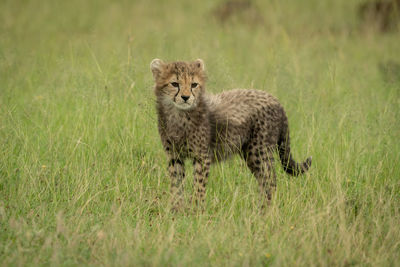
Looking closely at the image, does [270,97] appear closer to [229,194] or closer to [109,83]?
[229,194]

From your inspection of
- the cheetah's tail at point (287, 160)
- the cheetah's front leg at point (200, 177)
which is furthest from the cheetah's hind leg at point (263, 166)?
the cheetah's front leg at point (200, 177)

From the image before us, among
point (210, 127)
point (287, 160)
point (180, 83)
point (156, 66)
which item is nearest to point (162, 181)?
point (210, 127)

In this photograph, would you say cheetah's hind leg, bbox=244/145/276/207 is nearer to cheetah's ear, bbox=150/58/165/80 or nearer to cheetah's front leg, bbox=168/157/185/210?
cheetah's front leg, bbox=168/157/185/210

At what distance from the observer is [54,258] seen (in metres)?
2.83

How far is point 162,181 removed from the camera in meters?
4.41

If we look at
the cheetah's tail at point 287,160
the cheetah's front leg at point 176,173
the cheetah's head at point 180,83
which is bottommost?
the cheetah's front leg at point 176,173

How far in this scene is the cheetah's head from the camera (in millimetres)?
4109

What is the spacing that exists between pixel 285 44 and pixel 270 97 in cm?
373

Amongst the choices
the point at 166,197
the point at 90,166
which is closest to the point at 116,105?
the point at 90,166

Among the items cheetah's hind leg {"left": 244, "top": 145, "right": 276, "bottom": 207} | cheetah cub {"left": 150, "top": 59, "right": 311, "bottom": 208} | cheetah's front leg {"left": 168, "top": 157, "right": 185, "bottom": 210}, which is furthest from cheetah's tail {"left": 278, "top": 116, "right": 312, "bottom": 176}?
cheetah's front leg {"left": 168, "top": 157, "right": 185, "bottom": 210}

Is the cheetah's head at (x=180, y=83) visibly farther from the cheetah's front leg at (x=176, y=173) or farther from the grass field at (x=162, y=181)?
the cheetah's front leg at (x=176, y=173)

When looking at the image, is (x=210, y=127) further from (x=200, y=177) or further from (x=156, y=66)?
(x=156, y=66)

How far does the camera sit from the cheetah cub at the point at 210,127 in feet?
13.7

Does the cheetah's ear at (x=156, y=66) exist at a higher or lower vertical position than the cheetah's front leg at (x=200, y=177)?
higher
